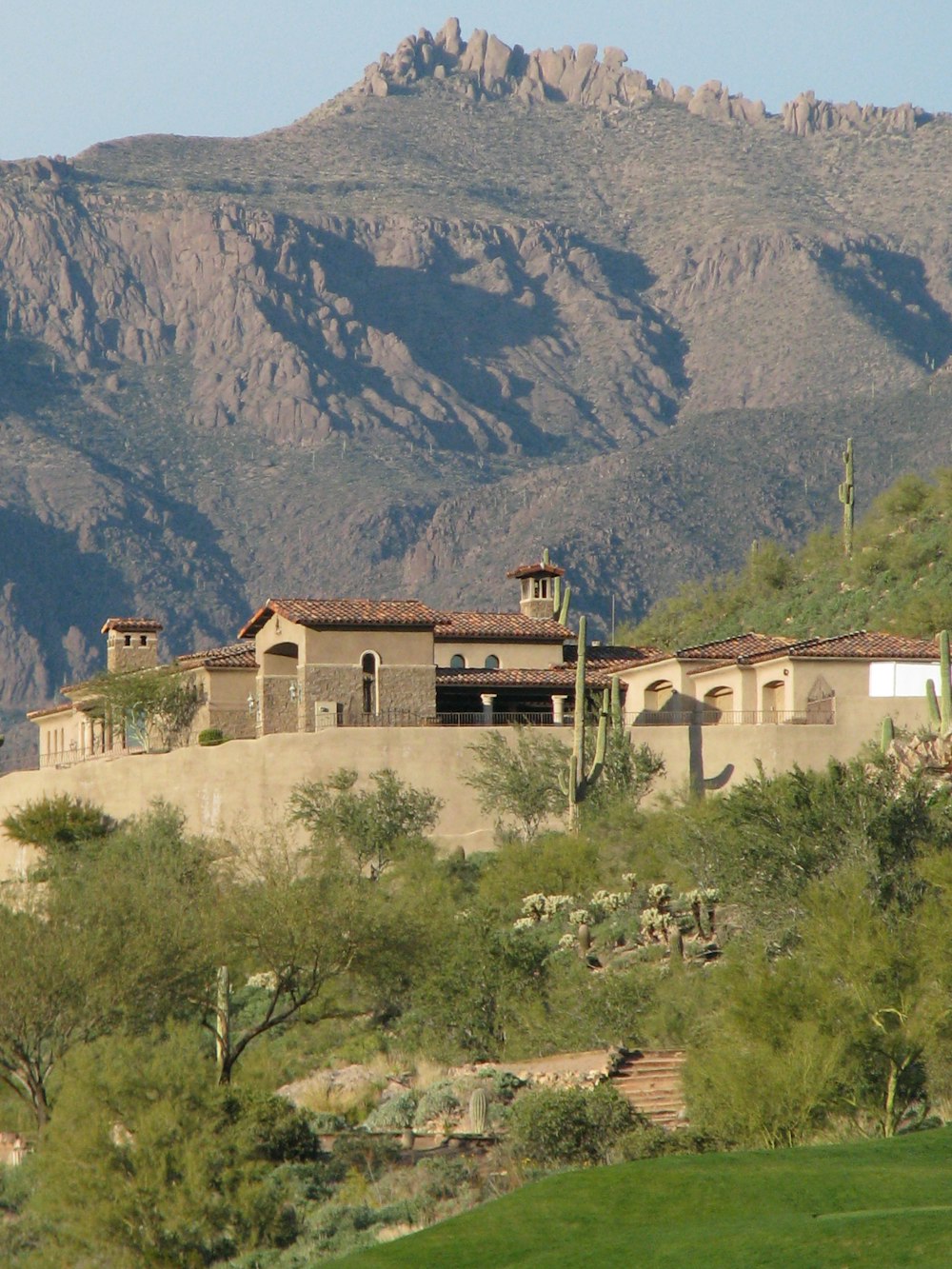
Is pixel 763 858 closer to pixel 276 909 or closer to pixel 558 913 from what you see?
pixel 558 913

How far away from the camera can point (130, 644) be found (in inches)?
2987

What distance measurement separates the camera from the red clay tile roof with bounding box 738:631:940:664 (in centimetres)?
5828

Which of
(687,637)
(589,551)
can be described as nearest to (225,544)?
(589,551)

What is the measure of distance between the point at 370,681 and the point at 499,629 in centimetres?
757

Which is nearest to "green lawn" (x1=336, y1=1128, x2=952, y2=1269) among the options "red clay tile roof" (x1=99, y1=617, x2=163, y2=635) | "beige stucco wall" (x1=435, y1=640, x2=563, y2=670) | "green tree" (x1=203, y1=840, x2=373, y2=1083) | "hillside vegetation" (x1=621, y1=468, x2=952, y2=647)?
"green tree" (x1=203, y1=840, x2=373, y2=1083)

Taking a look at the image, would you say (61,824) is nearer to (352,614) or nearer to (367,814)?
(367,814)

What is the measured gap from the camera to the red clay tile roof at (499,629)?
66375 millimetres

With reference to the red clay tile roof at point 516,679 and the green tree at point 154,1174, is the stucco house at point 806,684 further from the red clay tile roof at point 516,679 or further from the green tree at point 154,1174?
the green tree at point 154,1174

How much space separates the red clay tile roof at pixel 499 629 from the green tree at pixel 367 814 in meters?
9.70

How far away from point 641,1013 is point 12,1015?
11.5 m

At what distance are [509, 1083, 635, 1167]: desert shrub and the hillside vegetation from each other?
138 ft

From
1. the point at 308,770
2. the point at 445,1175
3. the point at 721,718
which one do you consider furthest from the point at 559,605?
the point at 445,1175

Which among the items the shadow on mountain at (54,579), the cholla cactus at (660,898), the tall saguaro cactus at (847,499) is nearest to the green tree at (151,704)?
the cholla cactus at (660,898)

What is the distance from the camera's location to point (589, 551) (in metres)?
150
